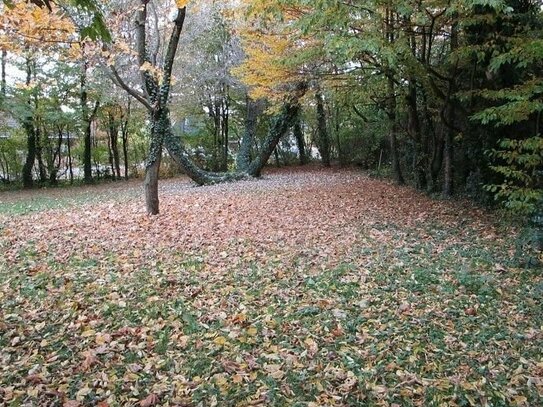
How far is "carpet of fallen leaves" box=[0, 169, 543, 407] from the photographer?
8.33ft

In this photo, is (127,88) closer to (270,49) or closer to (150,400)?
(270,49)

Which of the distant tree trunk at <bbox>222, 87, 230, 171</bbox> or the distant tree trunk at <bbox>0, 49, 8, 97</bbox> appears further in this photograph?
the distant tree trunk at <bbox>222, 87, 230, 171</bbox>

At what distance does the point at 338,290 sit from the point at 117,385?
2.11 meters

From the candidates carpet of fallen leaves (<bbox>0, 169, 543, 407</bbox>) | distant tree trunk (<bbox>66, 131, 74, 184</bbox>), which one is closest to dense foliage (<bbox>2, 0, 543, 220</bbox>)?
distant tree trunk (<bbox>66, 131, 74, 184</bbox>)

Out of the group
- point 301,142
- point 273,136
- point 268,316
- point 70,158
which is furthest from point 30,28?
point 301,142

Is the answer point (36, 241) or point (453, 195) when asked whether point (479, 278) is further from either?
point (36, 241)

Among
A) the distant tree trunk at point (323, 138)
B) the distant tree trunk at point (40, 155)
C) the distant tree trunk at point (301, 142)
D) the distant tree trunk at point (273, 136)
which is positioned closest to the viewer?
the distant tree trunk at point (273, 136)

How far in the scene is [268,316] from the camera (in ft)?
11.2

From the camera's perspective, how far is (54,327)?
10.5 feet

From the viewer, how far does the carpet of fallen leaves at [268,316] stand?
2539 millimetres

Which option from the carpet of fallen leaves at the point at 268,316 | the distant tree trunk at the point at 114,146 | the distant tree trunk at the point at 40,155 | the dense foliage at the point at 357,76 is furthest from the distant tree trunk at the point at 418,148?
the distant tree trunk at the point at 40,155

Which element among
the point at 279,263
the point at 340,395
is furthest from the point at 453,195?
the point at 340,395

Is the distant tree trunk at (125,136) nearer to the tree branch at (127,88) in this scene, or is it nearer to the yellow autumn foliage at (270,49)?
the yellow autumn foliage at (270,49)

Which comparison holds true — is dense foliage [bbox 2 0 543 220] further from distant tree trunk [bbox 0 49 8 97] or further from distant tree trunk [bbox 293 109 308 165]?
distant tree trunk [bbox 293 109 308 165]
